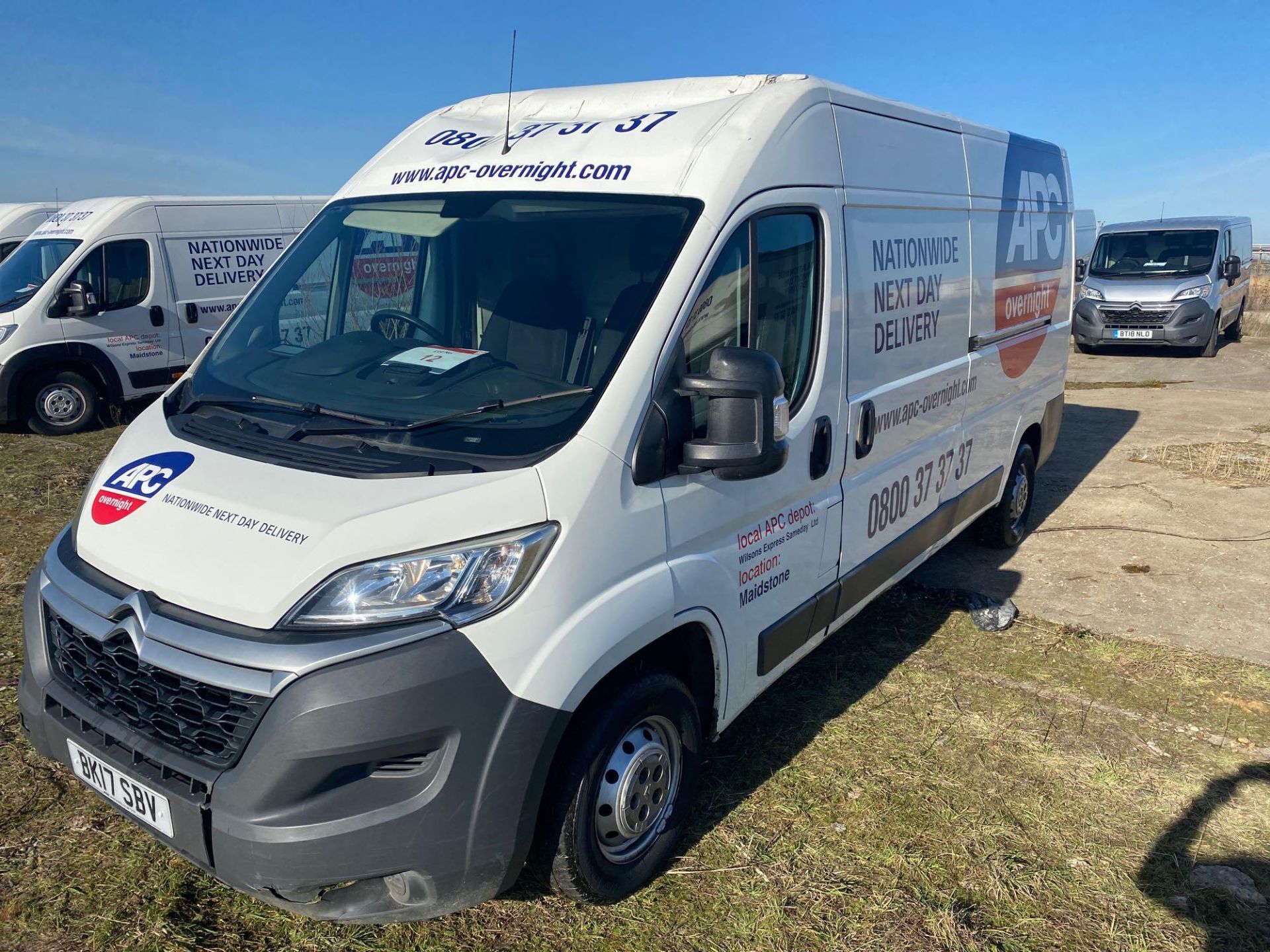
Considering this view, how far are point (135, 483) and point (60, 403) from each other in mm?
8217

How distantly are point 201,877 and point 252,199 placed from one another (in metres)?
9.54

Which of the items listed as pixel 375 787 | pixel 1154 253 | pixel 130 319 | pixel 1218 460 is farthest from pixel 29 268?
pixel 1154 253

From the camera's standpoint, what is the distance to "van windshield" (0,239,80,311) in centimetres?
959

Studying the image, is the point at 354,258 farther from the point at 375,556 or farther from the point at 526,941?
the point at 526,941

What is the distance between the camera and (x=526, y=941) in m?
2.78

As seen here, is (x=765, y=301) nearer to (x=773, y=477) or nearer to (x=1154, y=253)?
(x=773, y=477)

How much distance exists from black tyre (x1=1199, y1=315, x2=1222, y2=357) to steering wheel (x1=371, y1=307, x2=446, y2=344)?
1655 centimetres

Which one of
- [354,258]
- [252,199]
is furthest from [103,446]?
[354,258]

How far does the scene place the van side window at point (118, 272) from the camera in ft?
31.9

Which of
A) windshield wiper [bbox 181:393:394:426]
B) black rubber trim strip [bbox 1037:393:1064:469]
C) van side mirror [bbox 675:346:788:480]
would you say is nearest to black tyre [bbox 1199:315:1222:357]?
black rubber trim strip [bbox 1037:393:1064:469]

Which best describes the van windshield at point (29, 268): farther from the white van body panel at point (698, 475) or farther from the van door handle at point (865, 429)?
the van door handle at point (865, 429)

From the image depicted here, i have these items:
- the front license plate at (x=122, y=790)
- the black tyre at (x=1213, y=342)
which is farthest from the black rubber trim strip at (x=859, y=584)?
the black tyre at (x=1213, y=342)

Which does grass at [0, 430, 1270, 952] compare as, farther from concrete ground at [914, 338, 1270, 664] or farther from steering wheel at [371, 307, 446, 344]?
steering wheel at [371, 307, 446, 344]

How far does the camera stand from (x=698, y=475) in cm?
287
